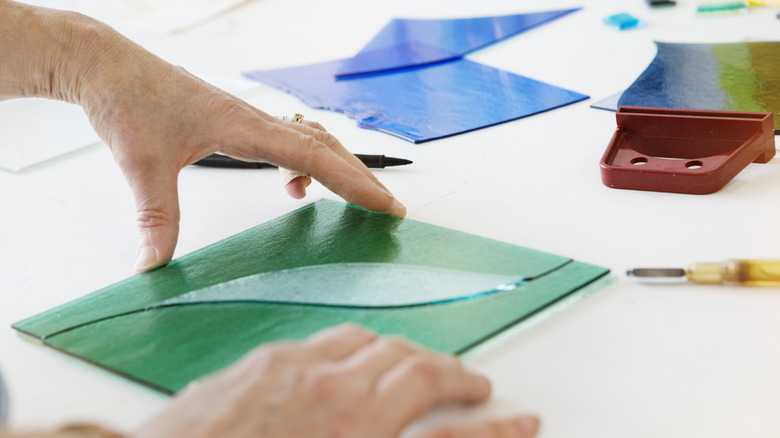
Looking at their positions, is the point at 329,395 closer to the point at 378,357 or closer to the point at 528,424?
the point at 378,357

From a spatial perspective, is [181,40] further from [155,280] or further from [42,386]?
[42,386]

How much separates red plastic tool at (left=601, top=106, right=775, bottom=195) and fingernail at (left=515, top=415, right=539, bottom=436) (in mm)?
519

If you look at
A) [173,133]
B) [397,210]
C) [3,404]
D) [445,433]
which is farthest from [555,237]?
[3,404]

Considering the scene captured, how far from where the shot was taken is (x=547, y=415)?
2.09 feet

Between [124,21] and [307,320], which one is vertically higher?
[124,21]

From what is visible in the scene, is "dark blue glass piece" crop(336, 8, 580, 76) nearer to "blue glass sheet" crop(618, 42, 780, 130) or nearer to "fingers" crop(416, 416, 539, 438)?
"blue glass sheet" crop(618, 42, 780, 130)

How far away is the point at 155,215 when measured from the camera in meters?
0.97

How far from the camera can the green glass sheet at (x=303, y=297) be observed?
749 millimetres

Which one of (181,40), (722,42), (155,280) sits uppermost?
(181,40)

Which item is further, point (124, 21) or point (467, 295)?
point (124, 21)

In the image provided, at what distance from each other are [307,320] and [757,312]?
45 cm

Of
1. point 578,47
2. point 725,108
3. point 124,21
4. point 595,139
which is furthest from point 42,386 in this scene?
point 124,21

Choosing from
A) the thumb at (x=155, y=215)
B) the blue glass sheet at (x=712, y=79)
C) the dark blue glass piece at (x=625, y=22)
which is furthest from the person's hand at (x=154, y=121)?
the dark blue glass piece at (x=625, y=22)

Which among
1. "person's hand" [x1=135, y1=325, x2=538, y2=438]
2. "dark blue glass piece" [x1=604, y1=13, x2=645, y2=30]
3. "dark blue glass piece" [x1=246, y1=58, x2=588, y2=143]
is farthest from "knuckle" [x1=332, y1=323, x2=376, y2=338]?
"dark blue glass piece" [x1=604, y1=13, x2=645, y2=30]
